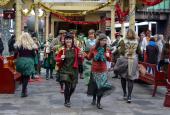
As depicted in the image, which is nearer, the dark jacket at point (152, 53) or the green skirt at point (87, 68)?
the green skirt at point (87, 68)

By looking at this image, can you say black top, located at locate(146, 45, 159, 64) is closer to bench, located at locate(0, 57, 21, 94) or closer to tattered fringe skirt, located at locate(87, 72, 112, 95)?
bench, located at locate(0, 57, 21, 94)

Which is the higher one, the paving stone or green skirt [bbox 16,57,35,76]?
green skirt [bbox 16,57,35,76]

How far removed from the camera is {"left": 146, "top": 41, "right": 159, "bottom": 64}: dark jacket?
688 inches

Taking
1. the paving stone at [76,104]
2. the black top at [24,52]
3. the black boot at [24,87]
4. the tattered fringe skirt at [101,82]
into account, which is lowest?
the paving stone at [76,104]

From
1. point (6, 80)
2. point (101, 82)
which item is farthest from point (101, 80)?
point (6, 80)

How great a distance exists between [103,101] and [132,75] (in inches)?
40.0

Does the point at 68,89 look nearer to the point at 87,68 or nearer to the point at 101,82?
the point at 101,82

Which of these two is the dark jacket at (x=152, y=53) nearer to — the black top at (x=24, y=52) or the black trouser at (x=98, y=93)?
the black top at (x=24, y=52)

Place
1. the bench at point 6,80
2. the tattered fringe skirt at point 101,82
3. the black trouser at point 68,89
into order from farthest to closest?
the bench at point 6,80, the black trouser at point 68,89, the tattered fringe skirt at point 101,82

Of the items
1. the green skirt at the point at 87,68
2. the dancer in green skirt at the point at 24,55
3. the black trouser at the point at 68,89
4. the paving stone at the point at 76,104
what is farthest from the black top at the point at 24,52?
the black trouser at the point at 68,89

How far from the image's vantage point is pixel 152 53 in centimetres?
1750

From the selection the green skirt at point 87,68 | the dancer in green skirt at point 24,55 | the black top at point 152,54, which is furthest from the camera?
the black top at point 152,54

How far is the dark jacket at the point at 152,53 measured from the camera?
17470 millimetres

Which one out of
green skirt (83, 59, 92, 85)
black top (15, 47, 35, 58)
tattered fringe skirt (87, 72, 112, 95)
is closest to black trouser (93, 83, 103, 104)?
tattered fringe skirt (87, 72, 112, 95)
